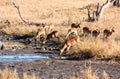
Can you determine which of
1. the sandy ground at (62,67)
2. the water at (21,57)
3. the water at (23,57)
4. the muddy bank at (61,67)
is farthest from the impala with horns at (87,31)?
the muddy bank at (61,67)

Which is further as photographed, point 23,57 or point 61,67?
point 23,57

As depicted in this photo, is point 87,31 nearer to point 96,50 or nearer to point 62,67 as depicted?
point 96,50

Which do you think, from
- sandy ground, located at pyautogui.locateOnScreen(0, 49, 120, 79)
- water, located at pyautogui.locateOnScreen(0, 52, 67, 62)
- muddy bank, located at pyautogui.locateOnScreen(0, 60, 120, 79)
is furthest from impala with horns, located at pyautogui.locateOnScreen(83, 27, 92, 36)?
muddy bank, located at pyautogui.locateOnScreen(0, 60, 120, 79)

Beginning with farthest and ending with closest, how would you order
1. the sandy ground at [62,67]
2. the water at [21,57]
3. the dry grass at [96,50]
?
the water at [21,57]
the dry grass at [96,50]
the sandy ground at [62,67]

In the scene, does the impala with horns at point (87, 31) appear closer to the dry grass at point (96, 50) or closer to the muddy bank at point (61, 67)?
the dry grass at point (96, 50)

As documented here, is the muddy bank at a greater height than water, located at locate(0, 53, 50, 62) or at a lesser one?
greater

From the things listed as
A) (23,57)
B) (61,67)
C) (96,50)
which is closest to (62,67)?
(61,67)

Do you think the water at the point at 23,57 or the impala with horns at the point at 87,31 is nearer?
the water at the point at 23,57

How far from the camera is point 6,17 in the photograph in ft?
129

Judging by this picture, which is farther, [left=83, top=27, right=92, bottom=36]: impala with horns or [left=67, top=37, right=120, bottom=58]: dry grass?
[left=83, top=27, right=92, bottom=36]: impala with horns

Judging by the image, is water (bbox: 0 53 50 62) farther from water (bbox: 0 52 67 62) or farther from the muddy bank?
the muddy bank

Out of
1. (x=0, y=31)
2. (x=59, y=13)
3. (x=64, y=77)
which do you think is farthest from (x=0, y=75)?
(x=59, y=13)

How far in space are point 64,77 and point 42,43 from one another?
10527 mm

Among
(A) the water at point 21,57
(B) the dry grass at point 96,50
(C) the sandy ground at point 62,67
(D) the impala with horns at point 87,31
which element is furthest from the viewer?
(D) the impala with horns at point 87,31
